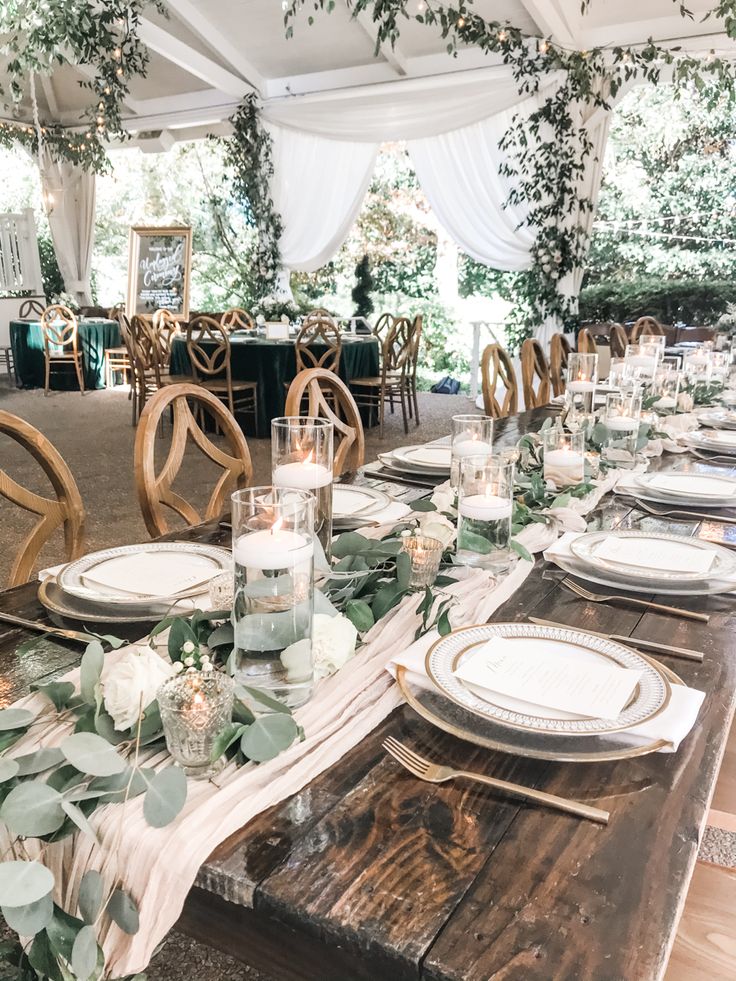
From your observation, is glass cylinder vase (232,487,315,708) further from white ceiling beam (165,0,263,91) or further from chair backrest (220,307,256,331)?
white ceiling beam (165,0,263,91)

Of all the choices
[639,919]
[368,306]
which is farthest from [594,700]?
[368,306]

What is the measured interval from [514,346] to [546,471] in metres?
5.75

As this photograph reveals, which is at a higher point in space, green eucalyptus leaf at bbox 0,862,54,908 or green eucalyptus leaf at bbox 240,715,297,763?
green eucalyptus leaf at bbox 240,715,297,763

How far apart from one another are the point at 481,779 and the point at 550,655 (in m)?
0.24

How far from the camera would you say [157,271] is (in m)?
8.88

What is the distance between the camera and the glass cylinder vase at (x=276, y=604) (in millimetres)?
745

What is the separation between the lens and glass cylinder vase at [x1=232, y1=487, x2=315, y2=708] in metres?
0.74

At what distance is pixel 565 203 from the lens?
6449 millimetres

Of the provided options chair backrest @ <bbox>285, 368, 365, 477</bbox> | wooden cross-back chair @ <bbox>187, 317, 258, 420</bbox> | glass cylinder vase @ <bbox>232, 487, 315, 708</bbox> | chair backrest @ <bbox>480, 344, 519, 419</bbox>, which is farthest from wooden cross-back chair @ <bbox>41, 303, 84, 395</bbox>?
glass cylinder vase @ <bbox>232, 487, 315, 708</bbox>

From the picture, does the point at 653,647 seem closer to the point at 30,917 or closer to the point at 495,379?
the point at 30,917

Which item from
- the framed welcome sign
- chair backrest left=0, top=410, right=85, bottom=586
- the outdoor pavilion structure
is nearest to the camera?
chair backrest left=0, top=410, right=85, bottom=586

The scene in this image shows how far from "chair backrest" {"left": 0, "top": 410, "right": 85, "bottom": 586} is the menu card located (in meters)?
0.87

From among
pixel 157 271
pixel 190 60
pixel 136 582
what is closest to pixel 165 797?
pixel 136 582

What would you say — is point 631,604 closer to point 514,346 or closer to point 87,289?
point 514,346
